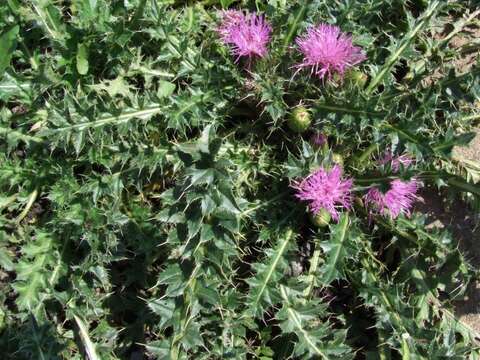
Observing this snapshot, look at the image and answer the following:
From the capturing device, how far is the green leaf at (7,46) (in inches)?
135

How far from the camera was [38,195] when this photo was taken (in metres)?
3.62

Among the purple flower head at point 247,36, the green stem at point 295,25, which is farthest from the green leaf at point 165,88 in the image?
the green stem at point 295,25

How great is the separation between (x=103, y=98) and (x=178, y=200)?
1063 mm

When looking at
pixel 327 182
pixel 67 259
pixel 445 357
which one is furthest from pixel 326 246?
pixel 67 259

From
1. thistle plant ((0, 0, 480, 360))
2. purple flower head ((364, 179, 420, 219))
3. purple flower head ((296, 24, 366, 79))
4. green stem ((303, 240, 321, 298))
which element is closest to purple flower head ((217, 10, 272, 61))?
thistle plant ((0, 0, 480, 360))

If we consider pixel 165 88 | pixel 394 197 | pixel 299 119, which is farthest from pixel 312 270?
pixel 165 88

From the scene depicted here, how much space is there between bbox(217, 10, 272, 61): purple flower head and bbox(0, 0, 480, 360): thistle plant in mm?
11

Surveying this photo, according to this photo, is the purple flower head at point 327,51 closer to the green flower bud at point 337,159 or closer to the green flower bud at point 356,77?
the green flower bud at point 356,77

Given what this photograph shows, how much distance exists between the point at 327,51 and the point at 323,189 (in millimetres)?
750

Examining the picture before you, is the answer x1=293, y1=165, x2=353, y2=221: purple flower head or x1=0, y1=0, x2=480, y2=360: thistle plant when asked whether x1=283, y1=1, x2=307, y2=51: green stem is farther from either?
x1=293, y1=165, x2=353, y2=221: purple flower head

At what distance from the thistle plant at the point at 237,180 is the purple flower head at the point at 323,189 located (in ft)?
0.04

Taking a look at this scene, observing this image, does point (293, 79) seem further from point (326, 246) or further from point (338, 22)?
point (326, 246)

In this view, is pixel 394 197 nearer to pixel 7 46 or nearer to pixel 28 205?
pixel 28 205

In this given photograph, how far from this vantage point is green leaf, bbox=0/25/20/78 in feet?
11.2
